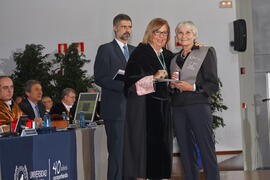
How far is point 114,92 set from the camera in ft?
13.5

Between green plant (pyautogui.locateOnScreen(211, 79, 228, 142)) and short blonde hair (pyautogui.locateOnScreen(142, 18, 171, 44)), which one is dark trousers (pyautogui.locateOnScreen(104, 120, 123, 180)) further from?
green plant (pyautogui.locateOnScreen(211, 79, 228, 142))

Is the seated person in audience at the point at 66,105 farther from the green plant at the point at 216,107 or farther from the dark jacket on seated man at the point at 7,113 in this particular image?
the green plant at the point at 216,107

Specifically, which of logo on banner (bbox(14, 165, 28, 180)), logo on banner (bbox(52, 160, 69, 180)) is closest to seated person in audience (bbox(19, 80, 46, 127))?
logo on banner (bbox(52, 160, 69, 180))

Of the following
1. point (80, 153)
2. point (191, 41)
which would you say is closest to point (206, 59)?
point (191, 41)

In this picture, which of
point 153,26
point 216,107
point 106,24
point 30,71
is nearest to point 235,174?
point 153,26

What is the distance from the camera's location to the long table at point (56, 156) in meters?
2.57

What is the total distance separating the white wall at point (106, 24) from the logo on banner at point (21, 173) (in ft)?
25.5

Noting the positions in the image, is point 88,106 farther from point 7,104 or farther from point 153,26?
point 153,26

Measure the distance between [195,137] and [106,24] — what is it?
718 centimetres

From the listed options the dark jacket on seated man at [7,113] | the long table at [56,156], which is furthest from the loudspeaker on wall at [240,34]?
the dark jacket on seated man at [7,113]

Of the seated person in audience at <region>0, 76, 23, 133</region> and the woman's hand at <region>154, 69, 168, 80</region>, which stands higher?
the woman's hand at <region>154, 69, 168, 80</region>

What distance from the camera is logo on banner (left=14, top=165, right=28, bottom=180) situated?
102 inches

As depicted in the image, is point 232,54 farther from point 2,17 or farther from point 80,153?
point 80,153

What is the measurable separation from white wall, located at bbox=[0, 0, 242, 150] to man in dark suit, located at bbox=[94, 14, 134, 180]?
609cm
